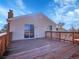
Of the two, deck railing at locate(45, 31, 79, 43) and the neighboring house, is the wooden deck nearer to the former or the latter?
deck railing at locate(45, 31, 79, 43)

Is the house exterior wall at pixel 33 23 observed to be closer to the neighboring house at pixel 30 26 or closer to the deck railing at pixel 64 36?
the neighboring house at pixel 30 26

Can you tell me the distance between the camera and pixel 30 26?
696 inches

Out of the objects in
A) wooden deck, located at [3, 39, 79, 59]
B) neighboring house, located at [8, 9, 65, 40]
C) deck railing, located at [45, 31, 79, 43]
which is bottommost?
wooden deck, located at [3, 39, 79, 59]

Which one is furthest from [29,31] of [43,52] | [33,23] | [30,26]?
[43,52]

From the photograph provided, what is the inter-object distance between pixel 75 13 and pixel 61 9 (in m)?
2.87

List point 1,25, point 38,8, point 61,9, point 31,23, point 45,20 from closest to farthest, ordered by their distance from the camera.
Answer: point 31,23 < point 45,20 < point 38,8 < point 1,25 < point 61,9

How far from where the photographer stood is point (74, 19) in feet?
79.0

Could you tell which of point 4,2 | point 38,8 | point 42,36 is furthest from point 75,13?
point 4,2

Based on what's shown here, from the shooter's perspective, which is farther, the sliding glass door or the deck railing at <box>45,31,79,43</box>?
the sliding glass door

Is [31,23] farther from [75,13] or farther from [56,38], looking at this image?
[75,13]

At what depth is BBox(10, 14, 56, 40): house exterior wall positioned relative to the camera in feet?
54.3

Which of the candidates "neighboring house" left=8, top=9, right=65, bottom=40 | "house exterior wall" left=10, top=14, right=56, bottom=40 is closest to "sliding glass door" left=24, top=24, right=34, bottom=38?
"neighboring house" left=8, top=9, right=65, bottom=40

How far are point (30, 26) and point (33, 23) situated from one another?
0.63 m

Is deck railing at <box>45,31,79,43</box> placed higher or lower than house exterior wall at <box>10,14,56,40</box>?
lower
